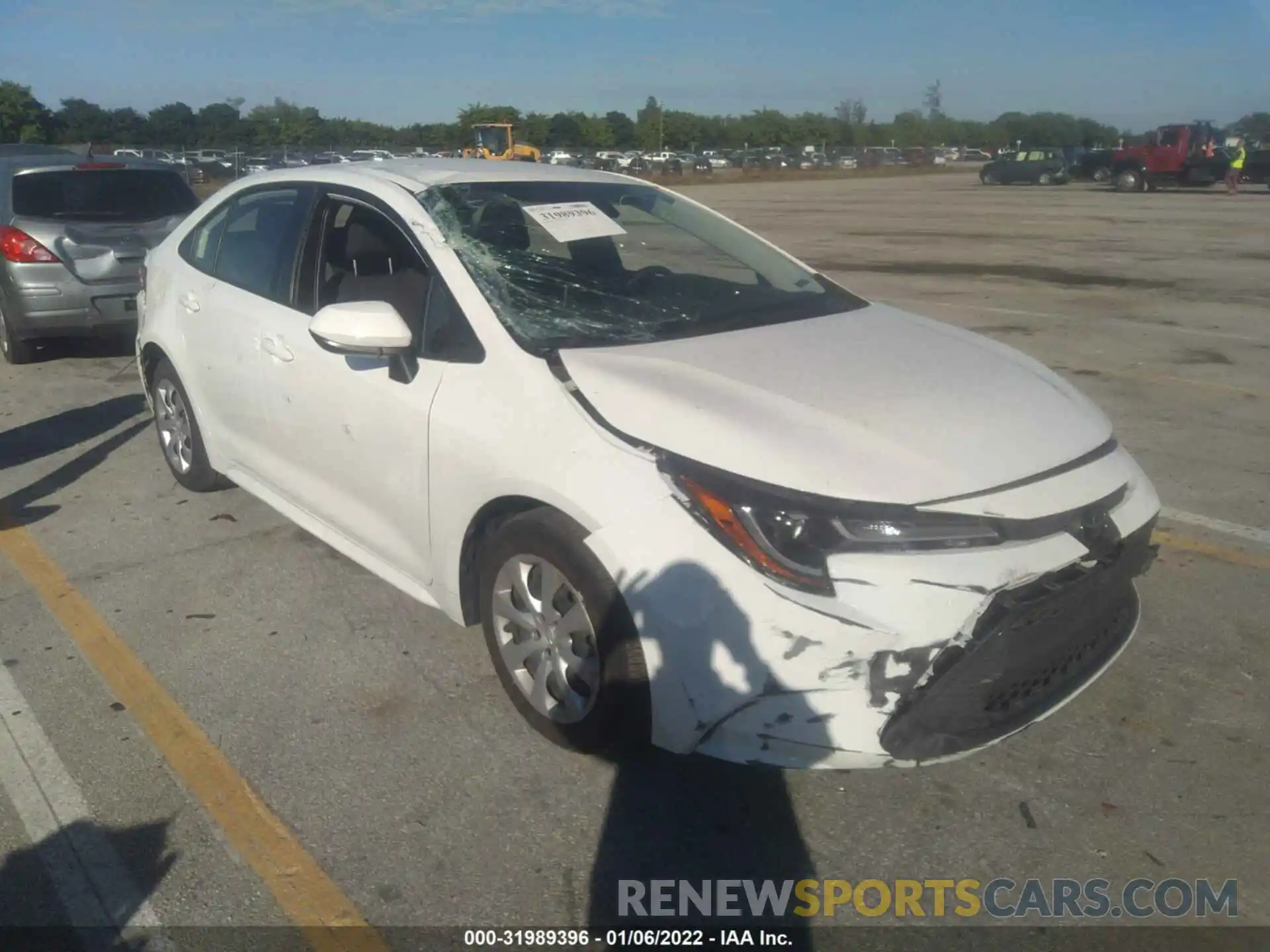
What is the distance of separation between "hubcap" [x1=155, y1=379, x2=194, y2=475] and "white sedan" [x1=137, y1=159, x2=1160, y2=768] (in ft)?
3.12

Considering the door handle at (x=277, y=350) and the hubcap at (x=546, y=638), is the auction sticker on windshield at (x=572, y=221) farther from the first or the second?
the hubcap at (x=546, y=638)

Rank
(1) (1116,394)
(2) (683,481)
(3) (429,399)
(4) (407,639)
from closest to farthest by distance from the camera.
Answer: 1. (2) (683,481)
2. (3) (429,399)
3. (4) (407,639)
4. (1) (1116,394)

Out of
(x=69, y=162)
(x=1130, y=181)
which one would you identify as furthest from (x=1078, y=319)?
(x=1130, y=181)

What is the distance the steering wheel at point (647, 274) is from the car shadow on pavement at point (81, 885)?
2297 mm

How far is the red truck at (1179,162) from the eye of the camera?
33469 millimetres

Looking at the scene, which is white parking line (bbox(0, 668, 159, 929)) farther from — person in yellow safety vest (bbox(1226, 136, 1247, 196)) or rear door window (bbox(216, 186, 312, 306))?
person in yellow safety vest (bbox(1226, 136, 1247, 196))

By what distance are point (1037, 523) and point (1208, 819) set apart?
3.15ft

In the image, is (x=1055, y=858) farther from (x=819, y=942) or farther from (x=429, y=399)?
(x=429, y=399)

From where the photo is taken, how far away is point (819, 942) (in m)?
2.54

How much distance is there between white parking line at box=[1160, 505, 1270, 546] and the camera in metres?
4.79

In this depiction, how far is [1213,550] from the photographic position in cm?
464

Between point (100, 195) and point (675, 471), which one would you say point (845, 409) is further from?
point (100, 195)

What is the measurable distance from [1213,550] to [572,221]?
3.09m

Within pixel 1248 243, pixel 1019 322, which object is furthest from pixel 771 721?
pixel 1248 243
